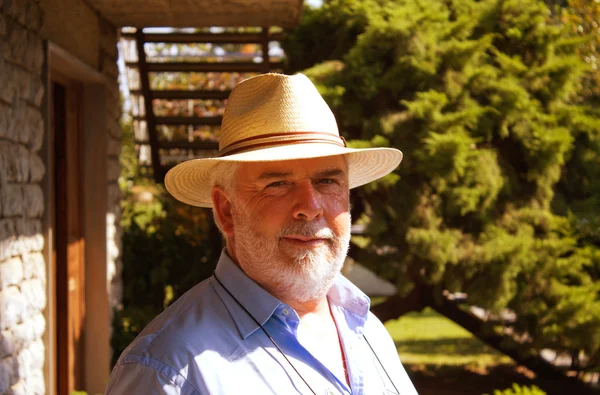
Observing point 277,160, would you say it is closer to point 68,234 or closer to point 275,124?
point 275,124

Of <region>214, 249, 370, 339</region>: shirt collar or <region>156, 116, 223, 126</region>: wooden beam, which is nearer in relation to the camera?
<region>214, 249, 370, 339</region>: shirt collar

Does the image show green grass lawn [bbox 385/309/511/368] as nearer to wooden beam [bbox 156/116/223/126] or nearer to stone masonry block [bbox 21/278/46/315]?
wooden beam [bbox 156/116/223/126]

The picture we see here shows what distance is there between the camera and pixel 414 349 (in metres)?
8.98

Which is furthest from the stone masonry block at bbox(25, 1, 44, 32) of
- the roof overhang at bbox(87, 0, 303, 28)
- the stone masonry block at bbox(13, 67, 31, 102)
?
the roof overhang at bbox(87, 0, 303, 28)

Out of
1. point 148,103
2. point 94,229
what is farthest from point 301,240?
point 148,103

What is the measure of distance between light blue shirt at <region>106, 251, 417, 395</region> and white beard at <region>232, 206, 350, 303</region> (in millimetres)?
47

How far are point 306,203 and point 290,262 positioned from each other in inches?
6.4

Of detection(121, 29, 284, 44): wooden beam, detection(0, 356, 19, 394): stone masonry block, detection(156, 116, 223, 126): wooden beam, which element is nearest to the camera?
detection(0, 356, 19, 394): stone masonry block

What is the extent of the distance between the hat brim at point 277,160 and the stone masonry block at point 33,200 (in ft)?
5.06

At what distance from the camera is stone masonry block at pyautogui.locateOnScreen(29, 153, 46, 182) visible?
3.71 m

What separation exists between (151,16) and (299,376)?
3.91 meters

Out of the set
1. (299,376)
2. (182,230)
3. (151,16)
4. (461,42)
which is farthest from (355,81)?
(299,376)

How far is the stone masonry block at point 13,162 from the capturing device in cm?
335

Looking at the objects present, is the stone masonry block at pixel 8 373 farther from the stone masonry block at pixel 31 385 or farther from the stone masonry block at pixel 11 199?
the stone masonry block at pixel 11 199
